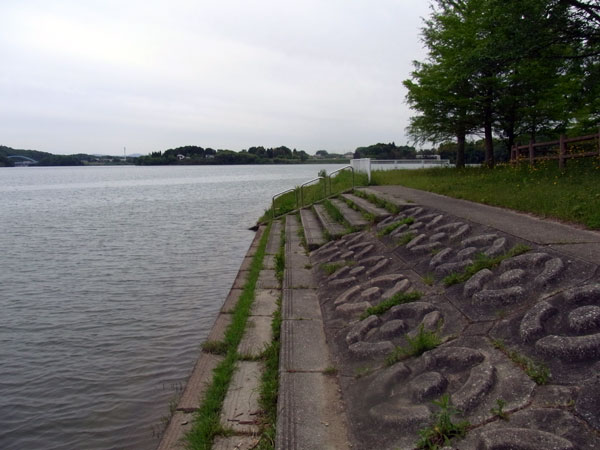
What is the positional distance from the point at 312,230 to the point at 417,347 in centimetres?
824

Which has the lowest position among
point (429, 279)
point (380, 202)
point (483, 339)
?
point (483, 339)

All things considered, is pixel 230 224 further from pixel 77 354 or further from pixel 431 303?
pixel 431 303

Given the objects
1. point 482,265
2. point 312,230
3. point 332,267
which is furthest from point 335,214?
point 482,265

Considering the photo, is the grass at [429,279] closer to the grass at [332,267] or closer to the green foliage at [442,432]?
the grass at [332,267]

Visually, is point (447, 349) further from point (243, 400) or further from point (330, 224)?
point (330, 224)

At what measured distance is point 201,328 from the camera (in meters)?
7.80

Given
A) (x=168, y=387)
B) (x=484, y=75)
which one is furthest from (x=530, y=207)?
(x=484, y=75)

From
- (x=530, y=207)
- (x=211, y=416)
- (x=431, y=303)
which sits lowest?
(x=211, y=416)

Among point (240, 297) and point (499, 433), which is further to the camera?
point (240, 297)

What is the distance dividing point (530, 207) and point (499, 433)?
20.5 feet

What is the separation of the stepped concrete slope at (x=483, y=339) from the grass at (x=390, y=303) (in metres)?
0.02

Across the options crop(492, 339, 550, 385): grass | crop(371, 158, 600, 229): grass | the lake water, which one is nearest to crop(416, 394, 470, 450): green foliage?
crop(492, 339, 550, 385): grass

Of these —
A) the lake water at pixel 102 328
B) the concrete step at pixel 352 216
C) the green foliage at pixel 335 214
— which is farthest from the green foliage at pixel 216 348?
Result: the green foliage at pixel 335 214

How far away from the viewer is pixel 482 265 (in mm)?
5082
